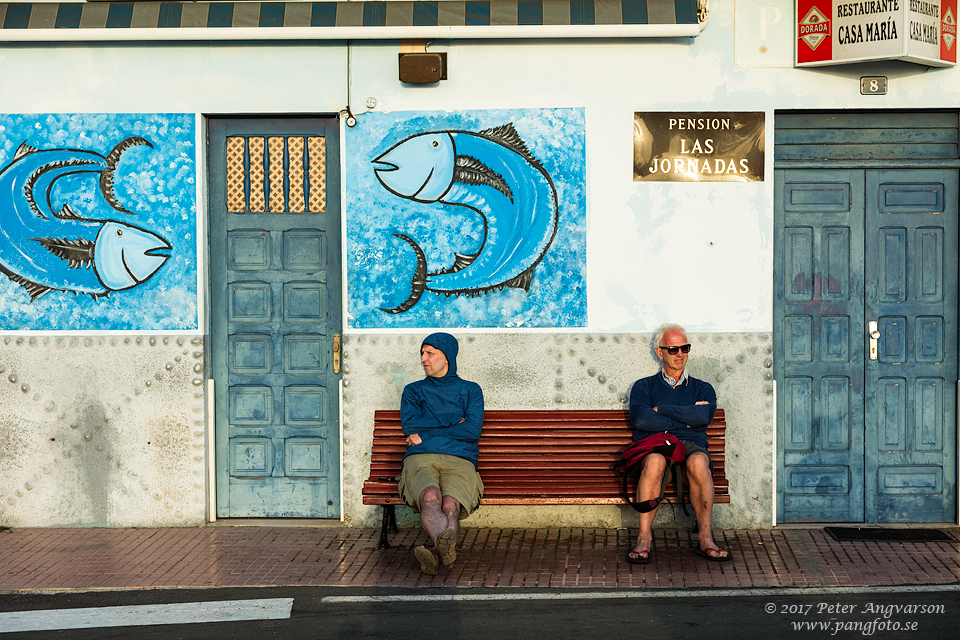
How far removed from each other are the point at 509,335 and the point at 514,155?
4.53ft

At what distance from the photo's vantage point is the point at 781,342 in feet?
23.9

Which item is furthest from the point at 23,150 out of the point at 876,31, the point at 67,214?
the point at 876,31

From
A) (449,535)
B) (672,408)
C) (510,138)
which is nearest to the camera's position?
(449,535)

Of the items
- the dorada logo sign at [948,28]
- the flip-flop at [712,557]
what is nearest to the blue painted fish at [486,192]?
the flip-flop at [712,557]

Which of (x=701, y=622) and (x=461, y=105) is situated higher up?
(x=461, y=105)

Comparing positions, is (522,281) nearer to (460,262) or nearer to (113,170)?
(460,262)

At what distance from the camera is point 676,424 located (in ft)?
21.5

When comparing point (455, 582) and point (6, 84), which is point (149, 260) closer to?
point (6, 84)

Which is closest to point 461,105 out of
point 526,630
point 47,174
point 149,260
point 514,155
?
point 514,155

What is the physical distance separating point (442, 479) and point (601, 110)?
304 cm

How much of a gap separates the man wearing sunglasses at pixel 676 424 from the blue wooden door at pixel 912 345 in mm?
1661

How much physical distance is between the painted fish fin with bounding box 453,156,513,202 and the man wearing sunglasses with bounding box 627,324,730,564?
1679 millimetres

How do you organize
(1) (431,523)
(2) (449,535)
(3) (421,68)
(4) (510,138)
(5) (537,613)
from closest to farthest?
(5) (537,613)
(2) (449,535)
(1) (431,523)
(3) (421,68)
(4) (510,138)

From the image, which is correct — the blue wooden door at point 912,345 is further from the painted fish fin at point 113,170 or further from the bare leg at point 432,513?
the painted fish fin at point 113,170
